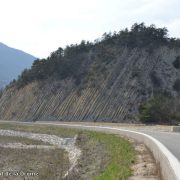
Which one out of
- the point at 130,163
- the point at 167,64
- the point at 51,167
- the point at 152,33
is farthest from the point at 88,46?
the point at 130,163

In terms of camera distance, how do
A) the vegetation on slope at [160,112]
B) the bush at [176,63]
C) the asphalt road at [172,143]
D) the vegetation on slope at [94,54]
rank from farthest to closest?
1. the vegetation on slope at [94,54]
2. the bush at [176,63]
3. the vegetation on slope at [160,112]
4. the asphalt road at [172,143]

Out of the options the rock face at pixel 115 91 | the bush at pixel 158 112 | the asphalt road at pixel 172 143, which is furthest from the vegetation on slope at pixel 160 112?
the asphalt road at pixel 172 143

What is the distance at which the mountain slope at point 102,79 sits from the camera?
253 feet

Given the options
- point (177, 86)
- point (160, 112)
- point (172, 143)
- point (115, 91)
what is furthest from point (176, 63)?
point (172, 143)

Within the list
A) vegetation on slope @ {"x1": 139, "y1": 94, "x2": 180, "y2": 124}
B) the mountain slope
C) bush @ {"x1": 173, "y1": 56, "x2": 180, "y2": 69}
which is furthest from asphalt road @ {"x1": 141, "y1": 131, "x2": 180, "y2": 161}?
bush @ {"x1": 173, "y1": 56, "x2": 180, "y2": 69}

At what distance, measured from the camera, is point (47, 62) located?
98.9m

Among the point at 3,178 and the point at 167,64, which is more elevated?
the point at 167,64

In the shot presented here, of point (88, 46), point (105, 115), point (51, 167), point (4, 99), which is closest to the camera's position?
point (51, 167)

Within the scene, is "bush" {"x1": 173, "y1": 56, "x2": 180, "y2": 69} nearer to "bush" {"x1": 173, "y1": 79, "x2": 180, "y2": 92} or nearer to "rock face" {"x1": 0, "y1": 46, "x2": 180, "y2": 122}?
"rock face" {"x1": 0, "y1": 46, "x2": 180, "y2": 122}

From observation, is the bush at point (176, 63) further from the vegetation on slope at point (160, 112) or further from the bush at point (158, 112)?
the bush at point (158, 112)

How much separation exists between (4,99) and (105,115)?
33.0 metres

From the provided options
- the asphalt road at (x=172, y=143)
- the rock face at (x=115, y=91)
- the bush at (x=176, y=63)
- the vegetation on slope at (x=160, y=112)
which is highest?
the bush at (x=176, y=63)

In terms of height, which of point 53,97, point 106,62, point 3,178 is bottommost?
point 3,178

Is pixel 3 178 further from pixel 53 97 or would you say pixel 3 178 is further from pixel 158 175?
pixel 53 97
